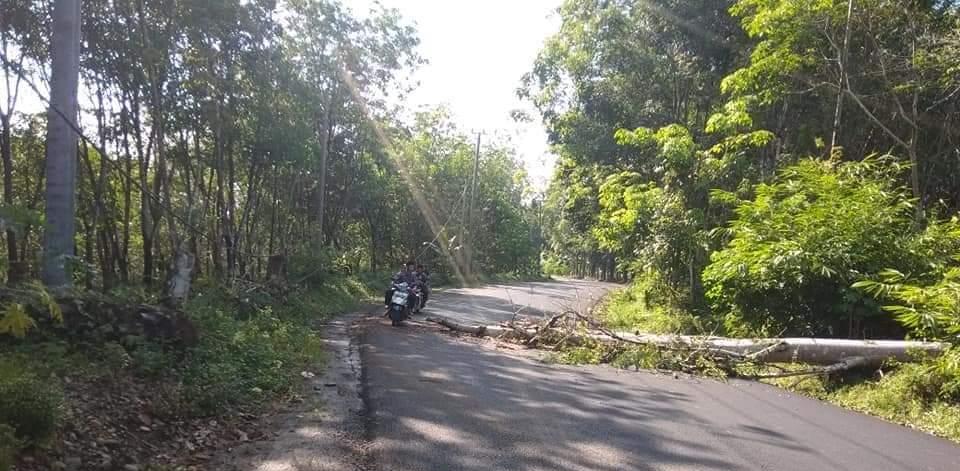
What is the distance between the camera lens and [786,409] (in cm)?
744

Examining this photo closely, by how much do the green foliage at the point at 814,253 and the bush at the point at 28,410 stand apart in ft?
31.6

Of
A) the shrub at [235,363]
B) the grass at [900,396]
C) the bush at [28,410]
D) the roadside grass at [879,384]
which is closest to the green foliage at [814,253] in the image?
the roadside grass at [879,384]

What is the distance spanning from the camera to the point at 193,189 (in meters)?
21.0

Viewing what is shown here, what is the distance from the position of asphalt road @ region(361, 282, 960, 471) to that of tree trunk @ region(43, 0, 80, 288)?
3.85m

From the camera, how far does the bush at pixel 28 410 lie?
13.5ft

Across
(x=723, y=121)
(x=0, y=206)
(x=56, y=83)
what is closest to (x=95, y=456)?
(x=0, y=206)

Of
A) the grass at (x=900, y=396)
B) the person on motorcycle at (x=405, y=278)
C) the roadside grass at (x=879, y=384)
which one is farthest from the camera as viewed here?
the person on motorcycle at (x=405, y=278)

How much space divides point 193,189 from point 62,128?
575 inches

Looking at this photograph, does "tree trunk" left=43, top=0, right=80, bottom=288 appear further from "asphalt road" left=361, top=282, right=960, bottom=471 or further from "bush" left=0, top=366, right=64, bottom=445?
"asphalt road" left=361, top=282, right=960, bottom=471

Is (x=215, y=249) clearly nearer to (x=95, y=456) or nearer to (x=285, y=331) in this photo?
(x=285, y=331)

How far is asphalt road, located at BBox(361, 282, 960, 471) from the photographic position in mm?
5246

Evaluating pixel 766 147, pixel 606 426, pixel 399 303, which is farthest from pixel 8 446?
pixel 766 147

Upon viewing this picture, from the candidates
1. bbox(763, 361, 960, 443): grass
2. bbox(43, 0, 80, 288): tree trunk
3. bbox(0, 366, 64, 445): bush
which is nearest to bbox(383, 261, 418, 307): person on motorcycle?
bbox(43, 0, 80, 288): tree trunk

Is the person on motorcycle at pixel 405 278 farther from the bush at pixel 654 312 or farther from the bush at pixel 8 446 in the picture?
the bush at pixel 8 446
